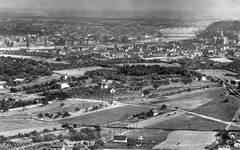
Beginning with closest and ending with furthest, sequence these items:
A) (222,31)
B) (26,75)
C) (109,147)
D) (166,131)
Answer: (109,147) < (166,131) < (26,75) < (222,31)

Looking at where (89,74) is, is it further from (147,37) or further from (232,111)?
(147,37)

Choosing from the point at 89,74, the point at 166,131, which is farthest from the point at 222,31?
the point at 166,131

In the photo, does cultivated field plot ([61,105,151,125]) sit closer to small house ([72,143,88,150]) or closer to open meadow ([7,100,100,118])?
open meadow ([7,100,100,118])

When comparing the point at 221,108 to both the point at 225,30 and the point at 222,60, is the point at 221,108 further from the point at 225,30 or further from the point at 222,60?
the point at 225,30

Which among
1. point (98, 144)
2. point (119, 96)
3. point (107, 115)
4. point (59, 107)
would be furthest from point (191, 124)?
point (119, 96)

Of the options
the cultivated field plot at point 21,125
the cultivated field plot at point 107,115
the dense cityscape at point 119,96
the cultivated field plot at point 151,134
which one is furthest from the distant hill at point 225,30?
the cultivated field plot at point 21,125
